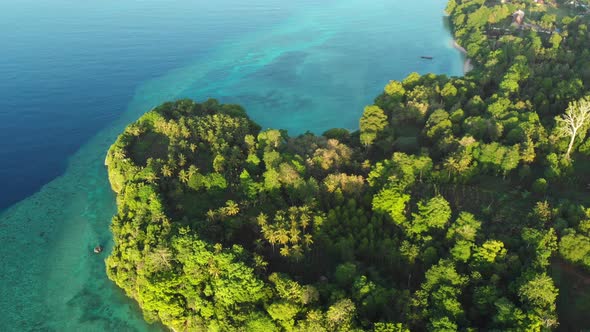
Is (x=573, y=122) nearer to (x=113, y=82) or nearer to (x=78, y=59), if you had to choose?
(x=113, y=82)

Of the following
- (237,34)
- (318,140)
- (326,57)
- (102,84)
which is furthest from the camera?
(237,34)

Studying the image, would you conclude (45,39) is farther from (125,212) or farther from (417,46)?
(417,46)

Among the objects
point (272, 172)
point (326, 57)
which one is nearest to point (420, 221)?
point (272, 172)

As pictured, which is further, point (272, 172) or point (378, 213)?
point (272, 172)

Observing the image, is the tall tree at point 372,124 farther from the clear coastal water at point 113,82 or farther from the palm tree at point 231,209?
the palm tree at point 231,209

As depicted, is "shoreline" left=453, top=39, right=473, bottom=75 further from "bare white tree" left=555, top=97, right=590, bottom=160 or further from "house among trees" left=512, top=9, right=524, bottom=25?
"bare white tree" left=555, top=97, right=590, bottom=160

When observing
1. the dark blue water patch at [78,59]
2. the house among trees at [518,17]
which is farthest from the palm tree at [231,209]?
the house among trees at [518,17]

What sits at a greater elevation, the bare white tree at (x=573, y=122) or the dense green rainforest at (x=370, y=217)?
the bare white tree at (x=573, y=122)
